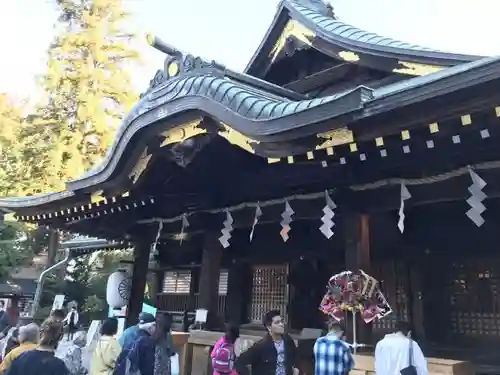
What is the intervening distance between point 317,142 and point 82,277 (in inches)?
729

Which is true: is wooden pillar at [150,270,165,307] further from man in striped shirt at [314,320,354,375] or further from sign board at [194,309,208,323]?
man in striped shirt at [314,320,354,375]

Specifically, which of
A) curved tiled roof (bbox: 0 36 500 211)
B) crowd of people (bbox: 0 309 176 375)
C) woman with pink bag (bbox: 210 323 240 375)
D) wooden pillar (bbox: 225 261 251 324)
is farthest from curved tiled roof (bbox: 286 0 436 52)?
crowd of people (bbox: 0 309 176 375)

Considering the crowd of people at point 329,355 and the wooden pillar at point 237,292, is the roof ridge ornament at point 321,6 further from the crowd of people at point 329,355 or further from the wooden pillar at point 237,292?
the crowd of people at point 329,355

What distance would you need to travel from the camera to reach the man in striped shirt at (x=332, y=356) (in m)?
4.39

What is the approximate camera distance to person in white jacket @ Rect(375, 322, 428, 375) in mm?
4441

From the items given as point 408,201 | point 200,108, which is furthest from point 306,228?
point 200,108

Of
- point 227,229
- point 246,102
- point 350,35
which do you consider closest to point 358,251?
point 246,102

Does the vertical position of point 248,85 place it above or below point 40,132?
below

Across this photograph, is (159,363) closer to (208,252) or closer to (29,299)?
(208,252)

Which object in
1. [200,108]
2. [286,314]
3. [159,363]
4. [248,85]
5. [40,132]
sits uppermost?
[40,132]

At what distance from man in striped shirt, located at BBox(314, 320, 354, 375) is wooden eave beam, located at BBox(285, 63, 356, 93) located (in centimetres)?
481

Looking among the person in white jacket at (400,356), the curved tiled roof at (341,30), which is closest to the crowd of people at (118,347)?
the person in white jacket at (400,356)

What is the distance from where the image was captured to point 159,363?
459 cm

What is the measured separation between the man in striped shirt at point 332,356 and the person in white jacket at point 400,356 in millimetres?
353
